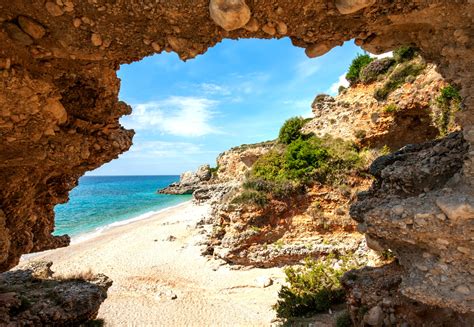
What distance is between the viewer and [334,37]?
4.23m

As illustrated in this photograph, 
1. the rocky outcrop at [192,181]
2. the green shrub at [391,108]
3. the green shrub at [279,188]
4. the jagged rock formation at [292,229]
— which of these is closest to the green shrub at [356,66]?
the green shrub at [391,108]

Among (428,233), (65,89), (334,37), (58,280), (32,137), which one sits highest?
(334,37)

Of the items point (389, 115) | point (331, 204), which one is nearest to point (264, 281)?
point (331, 204)

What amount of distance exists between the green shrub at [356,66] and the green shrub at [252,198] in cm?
1268

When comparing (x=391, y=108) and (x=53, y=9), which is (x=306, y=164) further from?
(x=53, y=9)

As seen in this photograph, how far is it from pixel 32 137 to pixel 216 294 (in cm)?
1069

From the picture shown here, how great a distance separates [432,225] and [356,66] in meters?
21.3

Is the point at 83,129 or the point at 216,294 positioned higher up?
the point at 83,129

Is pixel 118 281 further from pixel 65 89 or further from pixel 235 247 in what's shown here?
pixel 65 89

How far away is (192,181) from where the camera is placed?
74.2m

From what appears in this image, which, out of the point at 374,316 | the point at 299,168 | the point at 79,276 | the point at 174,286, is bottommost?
the point at 174,286

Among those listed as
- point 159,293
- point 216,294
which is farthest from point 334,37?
point 159,293

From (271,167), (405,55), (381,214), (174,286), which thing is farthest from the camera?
(271,167)

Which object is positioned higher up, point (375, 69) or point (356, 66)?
point (356, 66)
